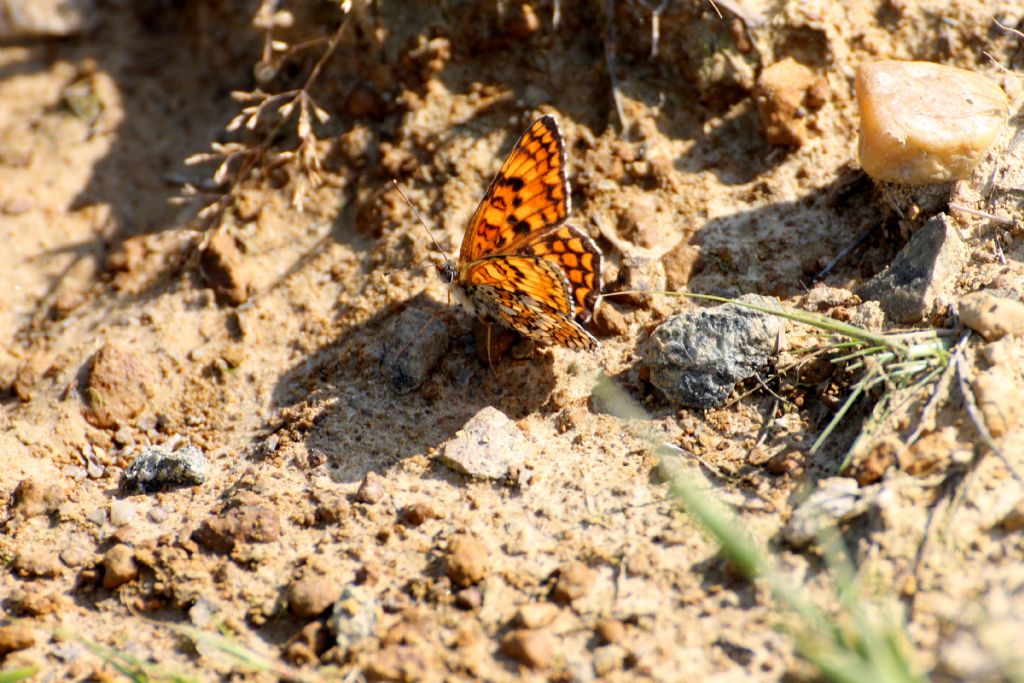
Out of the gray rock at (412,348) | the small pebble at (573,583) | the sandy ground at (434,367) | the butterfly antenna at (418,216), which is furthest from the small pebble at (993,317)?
the butterfly antenna at (418,216)

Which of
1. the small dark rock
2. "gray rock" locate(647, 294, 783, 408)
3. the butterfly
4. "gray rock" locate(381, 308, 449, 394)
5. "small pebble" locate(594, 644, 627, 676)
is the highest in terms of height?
the butterfly

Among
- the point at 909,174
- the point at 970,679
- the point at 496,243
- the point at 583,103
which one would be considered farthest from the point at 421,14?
the point at 970,679

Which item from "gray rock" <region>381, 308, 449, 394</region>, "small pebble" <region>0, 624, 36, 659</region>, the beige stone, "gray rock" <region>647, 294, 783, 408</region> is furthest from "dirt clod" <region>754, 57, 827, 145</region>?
"small pebble" <region>0, 624, 36, 659</region>

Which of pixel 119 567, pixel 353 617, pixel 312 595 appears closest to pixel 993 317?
pixel 353 617

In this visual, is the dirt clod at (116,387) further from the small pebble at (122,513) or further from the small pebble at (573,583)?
the small pebble at (573,583)

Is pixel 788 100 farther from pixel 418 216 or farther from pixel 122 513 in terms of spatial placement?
pixel 122 513

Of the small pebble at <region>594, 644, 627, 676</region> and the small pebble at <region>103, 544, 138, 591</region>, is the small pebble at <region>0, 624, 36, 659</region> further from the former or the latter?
the small pebble at <region>594, 644, 627, 676</region>

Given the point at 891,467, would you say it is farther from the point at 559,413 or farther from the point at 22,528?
the point at 22,528
